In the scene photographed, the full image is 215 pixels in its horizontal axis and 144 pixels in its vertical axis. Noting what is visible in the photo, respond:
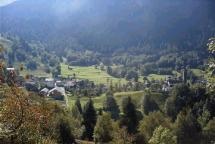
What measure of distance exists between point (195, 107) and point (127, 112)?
3545cm

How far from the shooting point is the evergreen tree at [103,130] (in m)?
71.8

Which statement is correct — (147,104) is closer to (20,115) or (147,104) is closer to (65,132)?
(65,132)

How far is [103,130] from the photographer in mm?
72500

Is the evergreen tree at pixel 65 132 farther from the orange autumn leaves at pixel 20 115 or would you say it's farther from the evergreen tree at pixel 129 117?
the orange autumn leaves at pixel 20 115

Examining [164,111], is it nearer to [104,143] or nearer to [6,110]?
[104,143]

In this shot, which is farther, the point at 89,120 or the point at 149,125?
the point at 149,125

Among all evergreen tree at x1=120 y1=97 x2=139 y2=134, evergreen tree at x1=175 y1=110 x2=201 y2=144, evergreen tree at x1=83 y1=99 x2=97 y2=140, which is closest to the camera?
evergreen tree at x1=83 y1=99 x2=97 y2=140

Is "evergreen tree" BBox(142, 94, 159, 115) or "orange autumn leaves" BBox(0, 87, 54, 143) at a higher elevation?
"orange autumn leaves" BBox(0, 87, 54, 143)

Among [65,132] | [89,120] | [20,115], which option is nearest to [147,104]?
[89,120]

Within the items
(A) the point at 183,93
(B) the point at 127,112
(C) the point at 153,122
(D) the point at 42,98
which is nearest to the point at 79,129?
(B) the point at 127,112

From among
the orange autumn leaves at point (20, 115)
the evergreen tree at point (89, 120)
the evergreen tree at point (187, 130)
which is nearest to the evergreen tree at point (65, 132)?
the evergreen tree at point (89, 120)

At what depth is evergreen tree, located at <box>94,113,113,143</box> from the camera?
71.8m

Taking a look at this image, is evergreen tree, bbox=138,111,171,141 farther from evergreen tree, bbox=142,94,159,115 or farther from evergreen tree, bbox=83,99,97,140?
evergreen tree, bbox=142,94,159,115

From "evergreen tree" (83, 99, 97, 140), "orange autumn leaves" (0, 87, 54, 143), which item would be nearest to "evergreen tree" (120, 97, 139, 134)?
"evergreen tree" (83, 99, 97, 140)
